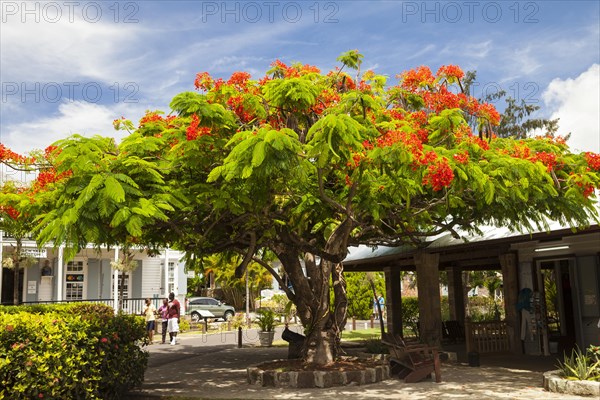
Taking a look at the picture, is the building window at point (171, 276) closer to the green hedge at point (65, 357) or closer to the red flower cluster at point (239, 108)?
the green hedge at point (65, 357)

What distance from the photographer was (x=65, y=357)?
881cm

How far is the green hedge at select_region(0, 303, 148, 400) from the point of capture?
8.40m

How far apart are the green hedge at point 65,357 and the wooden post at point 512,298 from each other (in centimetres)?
1028

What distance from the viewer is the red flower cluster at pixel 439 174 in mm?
8391

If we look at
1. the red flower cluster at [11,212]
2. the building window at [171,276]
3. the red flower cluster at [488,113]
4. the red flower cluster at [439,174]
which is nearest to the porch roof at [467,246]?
the red flower cluster at [488,113]

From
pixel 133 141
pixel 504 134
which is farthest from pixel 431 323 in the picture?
pixel 504 134

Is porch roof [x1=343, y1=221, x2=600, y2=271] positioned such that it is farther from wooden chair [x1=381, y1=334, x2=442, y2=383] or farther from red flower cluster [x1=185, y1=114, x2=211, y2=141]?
red flower cluster [x1=185, y1=114, x2=211, y2=141]

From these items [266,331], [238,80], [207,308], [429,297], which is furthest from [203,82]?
[207,308]

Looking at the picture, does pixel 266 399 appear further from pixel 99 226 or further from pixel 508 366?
pixel 508 366

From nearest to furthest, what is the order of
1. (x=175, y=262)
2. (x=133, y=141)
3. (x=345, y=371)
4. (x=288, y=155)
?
(x=288, y=155), (x=133, y=141), (x=345, y=371), (x=175, y=262)

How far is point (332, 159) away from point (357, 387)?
5054mm

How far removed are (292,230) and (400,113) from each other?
11.5ft

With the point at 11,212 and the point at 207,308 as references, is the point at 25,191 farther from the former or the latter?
the point at 207,308

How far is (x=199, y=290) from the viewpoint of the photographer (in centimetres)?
5619
